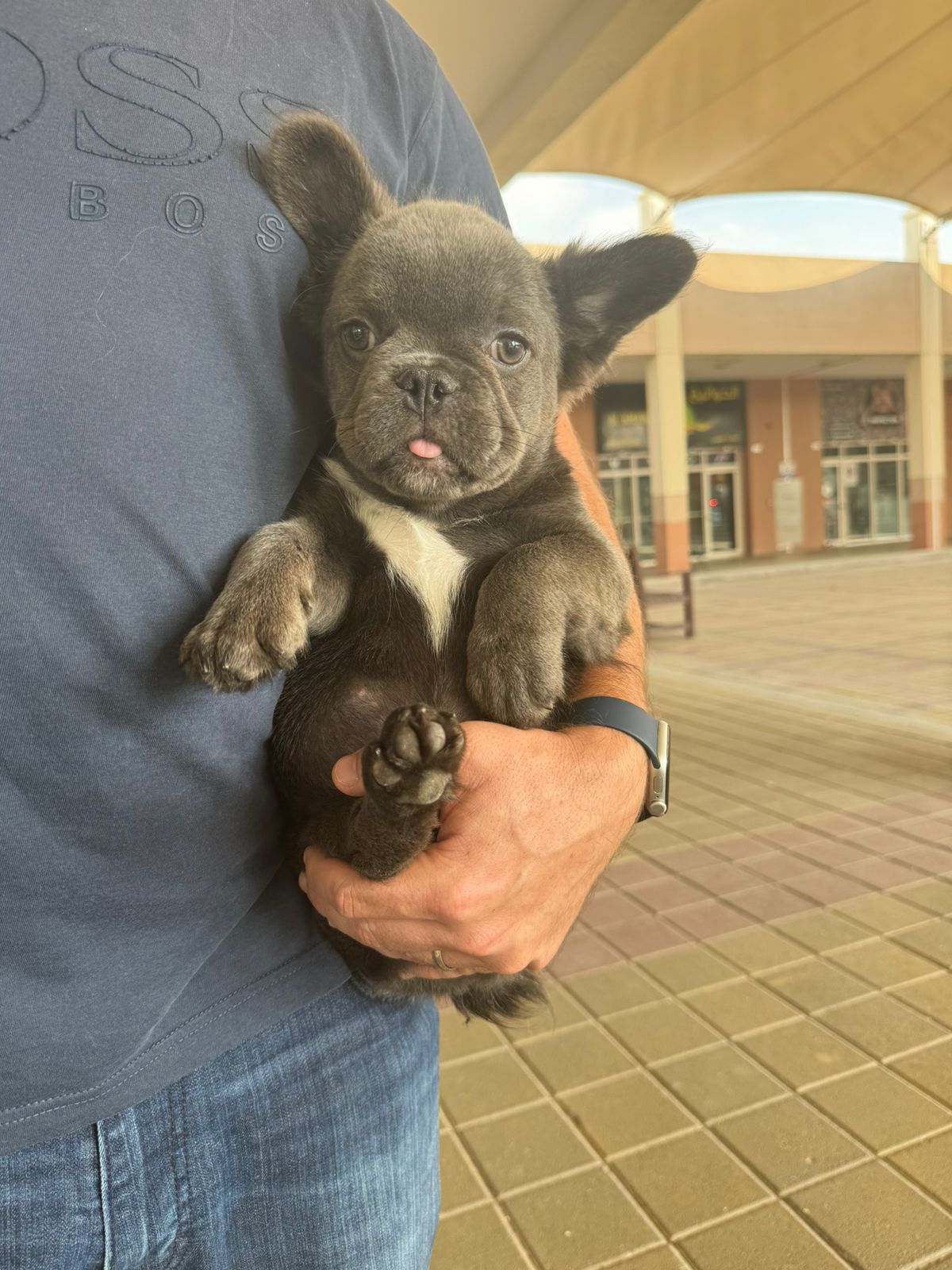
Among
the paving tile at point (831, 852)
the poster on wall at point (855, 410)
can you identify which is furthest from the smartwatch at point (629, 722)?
the poster on wall at point (855, 410)

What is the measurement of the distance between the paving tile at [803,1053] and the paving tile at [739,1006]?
59 mm

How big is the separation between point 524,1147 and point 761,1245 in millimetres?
714

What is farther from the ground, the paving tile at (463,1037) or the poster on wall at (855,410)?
the poster on wall at (855,410)

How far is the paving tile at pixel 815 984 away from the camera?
3410 mm

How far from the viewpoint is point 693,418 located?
24875 millimetres

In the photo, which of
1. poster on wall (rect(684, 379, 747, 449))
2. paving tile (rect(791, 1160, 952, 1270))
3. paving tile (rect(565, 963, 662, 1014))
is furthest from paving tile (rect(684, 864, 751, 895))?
poster on wall (rect(684, 379, 747, 449))

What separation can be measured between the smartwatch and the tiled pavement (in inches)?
63.6

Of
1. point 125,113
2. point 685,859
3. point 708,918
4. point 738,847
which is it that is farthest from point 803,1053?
point 125,113

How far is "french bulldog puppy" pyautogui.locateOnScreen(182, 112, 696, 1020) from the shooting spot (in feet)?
4.27

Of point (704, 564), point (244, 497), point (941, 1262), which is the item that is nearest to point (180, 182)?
point (244, 497)

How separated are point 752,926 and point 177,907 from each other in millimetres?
3318

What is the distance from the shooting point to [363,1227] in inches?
49.9

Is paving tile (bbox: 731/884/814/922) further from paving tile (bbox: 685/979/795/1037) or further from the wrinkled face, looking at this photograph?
the wrinkled face

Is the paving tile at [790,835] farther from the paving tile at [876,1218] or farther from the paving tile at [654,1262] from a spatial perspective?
the paving tile at [654,1262]
